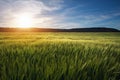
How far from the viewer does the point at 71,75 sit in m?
2.66

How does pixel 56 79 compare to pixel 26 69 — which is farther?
pixel 26 69

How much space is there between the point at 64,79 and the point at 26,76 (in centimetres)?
51

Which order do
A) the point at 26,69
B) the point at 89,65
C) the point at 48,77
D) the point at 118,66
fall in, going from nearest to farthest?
the point at 48,77, the point at 26,69, the point at 89,65, the point at 118,66

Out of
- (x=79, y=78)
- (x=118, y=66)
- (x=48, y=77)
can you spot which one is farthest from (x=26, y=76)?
(x=118, y=66)

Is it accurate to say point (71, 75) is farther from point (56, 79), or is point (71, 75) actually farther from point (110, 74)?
point (110, 74)

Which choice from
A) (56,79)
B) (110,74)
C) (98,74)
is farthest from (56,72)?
(110,74)

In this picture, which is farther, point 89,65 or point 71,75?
point 89,65

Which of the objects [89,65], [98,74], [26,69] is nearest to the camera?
[26,69]

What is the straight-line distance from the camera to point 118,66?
11.5ft

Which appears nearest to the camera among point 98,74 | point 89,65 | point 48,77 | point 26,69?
point 48,77

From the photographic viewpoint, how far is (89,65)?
128 inches

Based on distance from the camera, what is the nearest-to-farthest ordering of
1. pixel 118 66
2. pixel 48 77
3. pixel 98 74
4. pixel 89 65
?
pixel 48 77, pixel 98 74, pixel 89 65, pixel 118 66

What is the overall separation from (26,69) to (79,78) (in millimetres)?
759

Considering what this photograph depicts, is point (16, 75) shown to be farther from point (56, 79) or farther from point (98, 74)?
point (98, 74)
